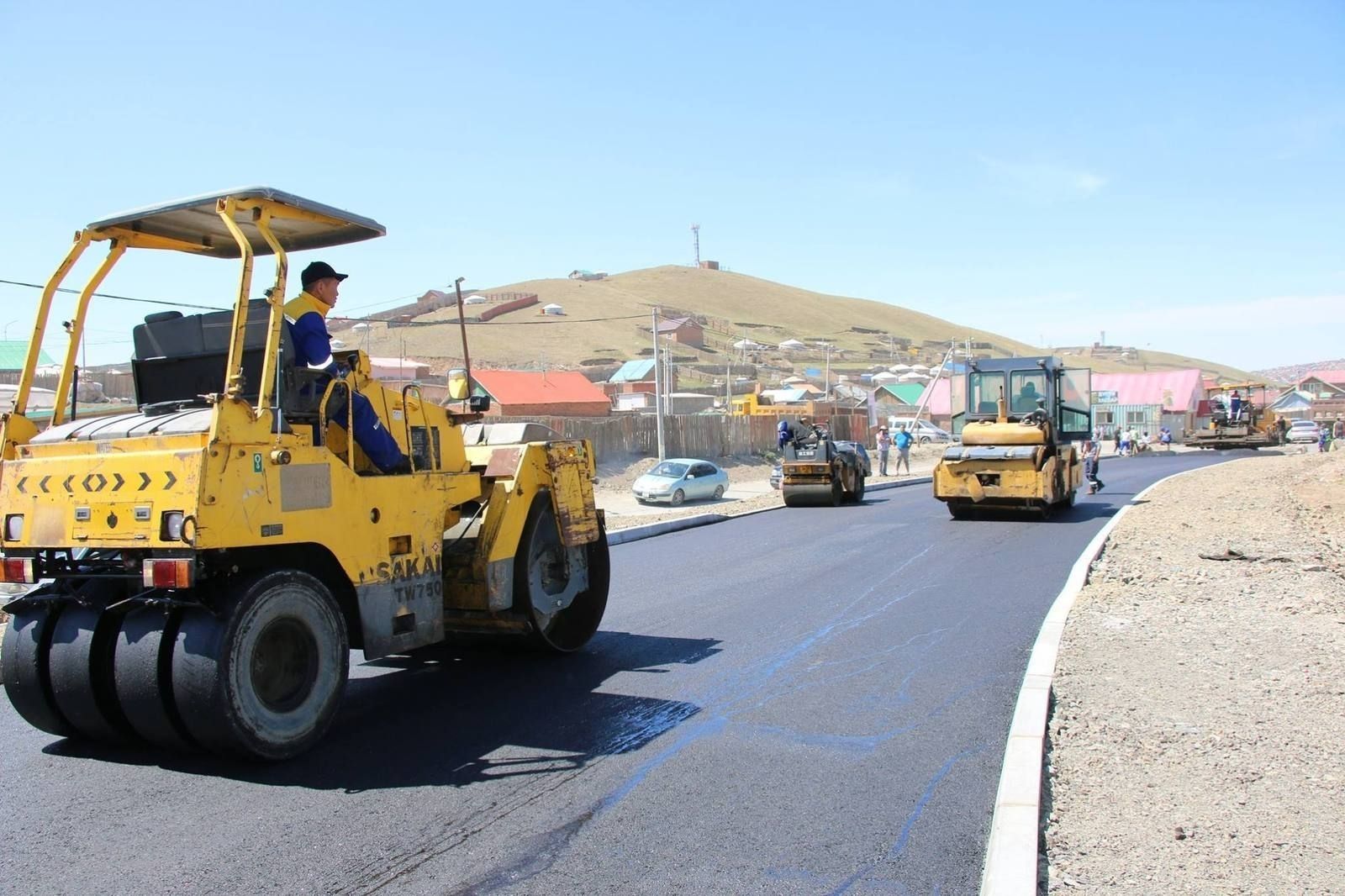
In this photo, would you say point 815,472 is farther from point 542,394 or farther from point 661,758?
point 542,394

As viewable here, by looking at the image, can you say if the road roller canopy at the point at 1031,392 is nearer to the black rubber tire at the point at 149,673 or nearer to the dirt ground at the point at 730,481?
the dirt ground at the point at 730,481

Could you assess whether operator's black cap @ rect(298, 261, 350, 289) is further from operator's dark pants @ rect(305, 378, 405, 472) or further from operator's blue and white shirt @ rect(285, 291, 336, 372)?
operator's dark pants @ rect(305, 378, 405, 472)

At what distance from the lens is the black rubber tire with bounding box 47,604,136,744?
5199mm


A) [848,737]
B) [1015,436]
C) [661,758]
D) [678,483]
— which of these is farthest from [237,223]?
[678,483]

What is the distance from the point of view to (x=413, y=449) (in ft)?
21.0

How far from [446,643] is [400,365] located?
57.1 meters

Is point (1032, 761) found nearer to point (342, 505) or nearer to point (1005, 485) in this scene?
point (342, 505)

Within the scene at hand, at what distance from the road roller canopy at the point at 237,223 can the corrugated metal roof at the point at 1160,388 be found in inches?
2976

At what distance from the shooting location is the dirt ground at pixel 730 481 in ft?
71.9

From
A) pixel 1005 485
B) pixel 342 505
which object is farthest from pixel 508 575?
pixel 1005 485

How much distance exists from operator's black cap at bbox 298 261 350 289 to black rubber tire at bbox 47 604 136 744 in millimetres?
1979

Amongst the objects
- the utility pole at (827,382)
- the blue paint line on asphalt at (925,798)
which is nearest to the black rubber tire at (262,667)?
Answer: the blue paint line on asphalt at (925,798)

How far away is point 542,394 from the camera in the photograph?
5544 cm

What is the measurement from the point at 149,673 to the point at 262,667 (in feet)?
1.65
